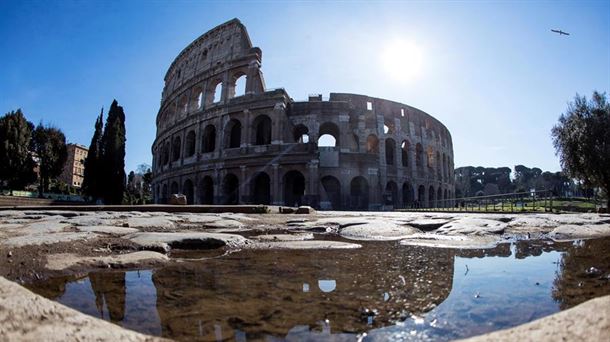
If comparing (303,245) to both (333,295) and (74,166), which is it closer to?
(333,295)

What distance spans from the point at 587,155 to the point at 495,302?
23840mm

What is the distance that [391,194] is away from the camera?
25859 mm

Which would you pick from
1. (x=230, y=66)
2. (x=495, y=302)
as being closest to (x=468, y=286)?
(x=495, y=302)

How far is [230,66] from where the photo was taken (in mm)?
25891

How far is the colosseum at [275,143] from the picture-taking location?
22203 mm

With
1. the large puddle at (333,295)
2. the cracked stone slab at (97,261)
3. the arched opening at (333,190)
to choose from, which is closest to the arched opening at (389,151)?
the arched opening at (333,190)

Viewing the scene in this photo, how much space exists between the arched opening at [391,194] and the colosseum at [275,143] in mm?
86

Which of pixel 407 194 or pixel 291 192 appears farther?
pixel 407 194

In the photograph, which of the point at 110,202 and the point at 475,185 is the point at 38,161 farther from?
the point at 475,185

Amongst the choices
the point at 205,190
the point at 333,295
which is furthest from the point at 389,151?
the point at 333,295

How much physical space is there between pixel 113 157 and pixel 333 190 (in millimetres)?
19615

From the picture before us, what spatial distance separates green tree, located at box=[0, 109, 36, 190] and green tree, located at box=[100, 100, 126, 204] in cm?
1009

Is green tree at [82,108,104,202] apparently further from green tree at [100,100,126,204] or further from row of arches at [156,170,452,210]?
row of arches at [156,170,452,210]

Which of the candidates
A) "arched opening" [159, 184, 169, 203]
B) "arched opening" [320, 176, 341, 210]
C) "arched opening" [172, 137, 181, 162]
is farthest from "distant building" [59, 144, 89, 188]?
"arched opening" [320, 176, 341, 210]
